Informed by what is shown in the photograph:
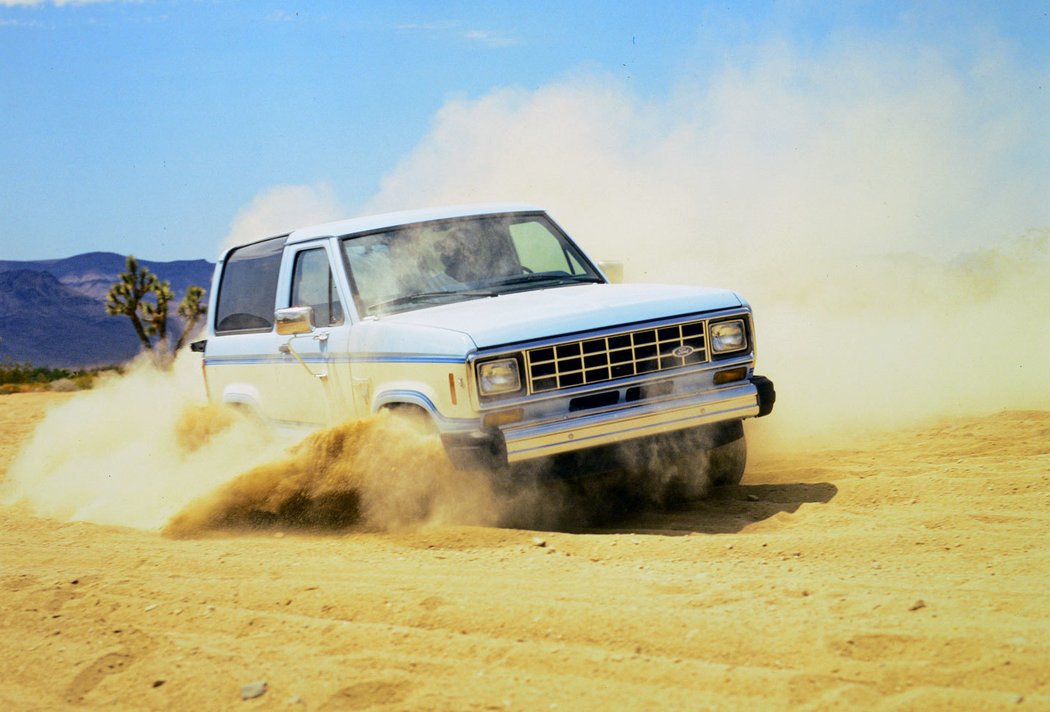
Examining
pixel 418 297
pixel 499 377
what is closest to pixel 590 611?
pixel 499 377

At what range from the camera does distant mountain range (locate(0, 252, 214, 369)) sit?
11350 centimetres

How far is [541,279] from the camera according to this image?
6.91 metres

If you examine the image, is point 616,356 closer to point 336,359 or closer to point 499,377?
point 499,377

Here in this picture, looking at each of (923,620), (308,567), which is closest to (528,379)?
(308,567)

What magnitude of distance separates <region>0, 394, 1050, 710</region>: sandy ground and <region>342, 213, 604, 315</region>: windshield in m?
1.43

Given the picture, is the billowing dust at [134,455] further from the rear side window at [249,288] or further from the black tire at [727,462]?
the black tire at [727,462]

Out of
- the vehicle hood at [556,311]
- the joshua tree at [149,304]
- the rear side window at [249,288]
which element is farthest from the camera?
the joshua tree at [149,304]

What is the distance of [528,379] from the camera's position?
5.57 metres

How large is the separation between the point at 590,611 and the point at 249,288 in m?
4.50

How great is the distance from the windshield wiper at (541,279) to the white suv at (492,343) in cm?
1

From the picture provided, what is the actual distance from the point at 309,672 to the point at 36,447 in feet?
27.9

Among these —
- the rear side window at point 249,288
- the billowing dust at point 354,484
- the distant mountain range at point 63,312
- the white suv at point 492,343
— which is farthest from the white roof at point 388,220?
the distant mountain range at point 63,312

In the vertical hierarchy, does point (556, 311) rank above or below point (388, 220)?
below

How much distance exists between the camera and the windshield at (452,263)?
6527 mm
